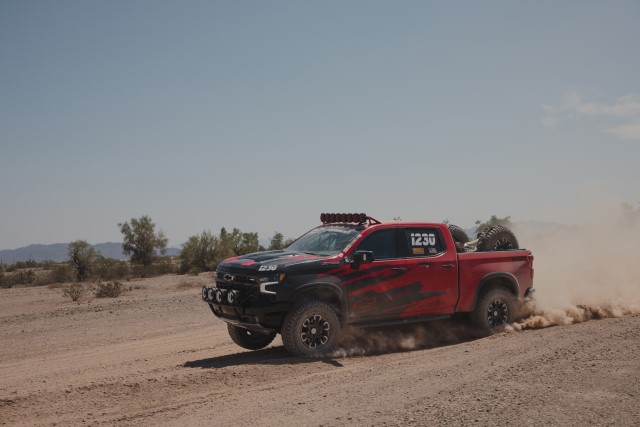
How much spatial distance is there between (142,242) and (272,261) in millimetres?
38390

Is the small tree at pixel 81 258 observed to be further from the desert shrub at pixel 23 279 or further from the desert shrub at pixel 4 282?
the desert shrub at pixel 4 282

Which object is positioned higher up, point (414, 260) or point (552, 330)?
point (414, 260)

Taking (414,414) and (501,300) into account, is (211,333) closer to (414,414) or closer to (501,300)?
(501,300)

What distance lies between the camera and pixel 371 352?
986 cm

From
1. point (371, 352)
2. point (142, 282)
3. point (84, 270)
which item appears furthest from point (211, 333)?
point (84, 270)

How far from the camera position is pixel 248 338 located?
407 inches

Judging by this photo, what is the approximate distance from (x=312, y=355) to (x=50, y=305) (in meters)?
15.4

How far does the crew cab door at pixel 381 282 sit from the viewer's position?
946 cm

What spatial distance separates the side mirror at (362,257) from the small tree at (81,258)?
26.4 m

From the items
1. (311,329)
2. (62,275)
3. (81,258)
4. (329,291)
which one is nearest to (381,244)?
(329,291)

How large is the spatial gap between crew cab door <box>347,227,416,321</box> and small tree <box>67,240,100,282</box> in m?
26.1

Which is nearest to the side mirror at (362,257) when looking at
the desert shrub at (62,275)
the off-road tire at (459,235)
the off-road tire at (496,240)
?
the off-road tire at (496,240)

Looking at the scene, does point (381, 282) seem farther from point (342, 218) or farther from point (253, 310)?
point (253, 310)

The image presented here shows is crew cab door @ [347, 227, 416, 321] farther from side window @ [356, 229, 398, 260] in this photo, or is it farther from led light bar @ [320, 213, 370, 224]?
led light bar @ [320, 213, 370, 224]
